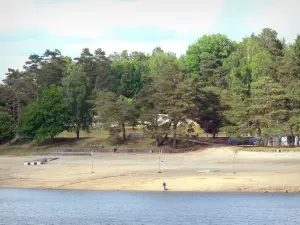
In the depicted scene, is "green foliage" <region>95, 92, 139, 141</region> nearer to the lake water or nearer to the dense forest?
the dense forest

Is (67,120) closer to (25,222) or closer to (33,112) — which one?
(33,112)

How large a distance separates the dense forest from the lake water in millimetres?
40665

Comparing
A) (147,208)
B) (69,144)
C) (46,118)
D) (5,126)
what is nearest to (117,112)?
(69,144)

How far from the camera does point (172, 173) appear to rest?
236 ft

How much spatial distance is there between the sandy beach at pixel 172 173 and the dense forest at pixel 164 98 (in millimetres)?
9844

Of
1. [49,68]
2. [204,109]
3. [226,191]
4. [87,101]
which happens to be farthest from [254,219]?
[49,68]

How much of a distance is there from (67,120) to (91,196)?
54.9 metres

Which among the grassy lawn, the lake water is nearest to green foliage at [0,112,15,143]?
the grassy lawn

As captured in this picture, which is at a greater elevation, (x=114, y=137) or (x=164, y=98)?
(x=164, y=98)

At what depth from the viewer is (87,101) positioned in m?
115

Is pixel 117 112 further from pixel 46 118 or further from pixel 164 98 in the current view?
pixel 46 118

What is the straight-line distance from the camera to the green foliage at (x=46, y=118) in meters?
114

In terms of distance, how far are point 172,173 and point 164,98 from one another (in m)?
33.2

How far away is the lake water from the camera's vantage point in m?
49.7
